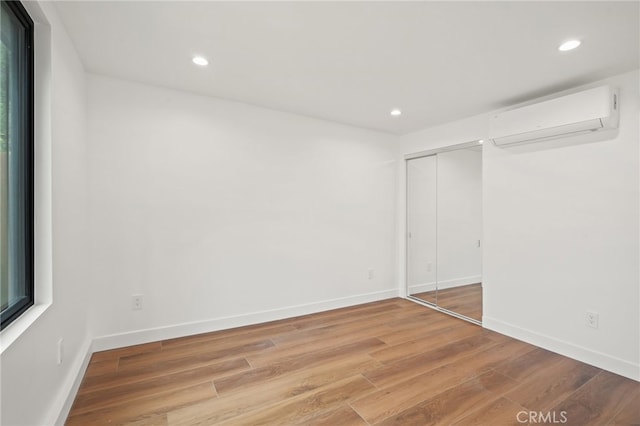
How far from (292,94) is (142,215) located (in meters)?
1.82

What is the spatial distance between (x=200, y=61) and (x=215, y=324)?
2.44m

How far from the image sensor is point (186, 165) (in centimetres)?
285

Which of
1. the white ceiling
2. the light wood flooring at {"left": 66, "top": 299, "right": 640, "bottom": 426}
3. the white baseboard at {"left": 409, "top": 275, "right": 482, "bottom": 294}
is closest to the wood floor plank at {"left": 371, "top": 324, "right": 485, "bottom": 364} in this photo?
the light wood flooring at {"left": 66, "top": 299, "right": 640, "bottom": 426}

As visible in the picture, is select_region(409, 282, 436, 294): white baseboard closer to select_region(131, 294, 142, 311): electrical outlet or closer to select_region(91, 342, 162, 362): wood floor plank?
select_region(91, 342, 162, 362): wood floor plank

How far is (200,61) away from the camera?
2.25 m

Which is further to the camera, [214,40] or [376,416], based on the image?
[214,40]

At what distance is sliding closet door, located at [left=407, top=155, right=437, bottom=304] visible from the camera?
4047 millimetres

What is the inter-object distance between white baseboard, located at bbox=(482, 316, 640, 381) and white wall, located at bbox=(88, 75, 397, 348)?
5.14ft

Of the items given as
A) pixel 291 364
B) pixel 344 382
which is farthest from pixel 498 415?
pixel 291 364

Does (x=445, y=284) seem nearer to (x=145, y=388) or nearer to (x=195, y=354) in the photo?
(x=195, y=354)

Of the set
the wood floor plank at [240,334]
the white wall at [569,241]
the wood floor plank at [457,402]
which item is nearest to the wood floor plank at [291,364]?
the wood floor plank at [240,334]

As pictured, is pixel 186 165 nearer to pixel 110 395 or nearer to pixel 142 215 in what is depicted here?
pixel 142 215

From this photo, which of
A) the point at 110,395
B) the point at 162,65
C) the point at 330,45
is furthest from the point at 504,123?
the point at 110,395

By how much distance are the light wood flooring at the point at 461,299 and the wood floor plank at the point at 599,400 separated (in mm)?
1227
